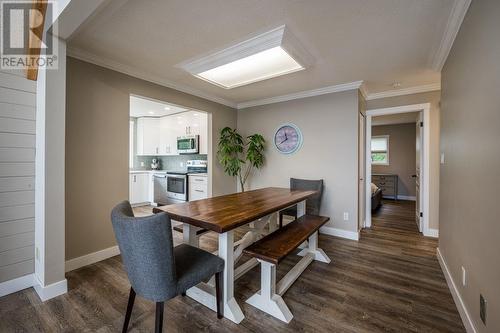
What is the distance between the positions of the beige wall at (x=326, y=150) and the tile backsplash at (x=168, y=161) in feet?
7.86

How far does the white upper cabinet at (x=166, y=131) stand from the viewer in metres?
5.16

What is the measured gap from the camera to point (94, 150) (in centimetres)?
259

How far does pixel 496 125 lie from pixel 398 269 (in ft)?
6.37

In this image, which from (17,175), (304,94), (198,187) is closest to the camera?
(17,175)

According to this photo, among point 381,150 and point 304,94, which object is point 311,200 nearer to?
point 304,94

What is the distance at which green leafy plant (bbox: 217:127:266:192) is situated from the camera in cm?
416

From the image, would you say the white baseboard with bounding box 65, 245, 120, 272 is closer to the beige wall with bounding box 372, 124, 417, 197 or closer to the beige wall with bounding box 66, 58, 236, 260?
the beige wall with bounding box 66, 58, 236, 260

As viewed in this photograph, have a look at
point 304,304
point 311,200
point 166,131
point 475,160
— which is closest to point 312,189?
point 311,200

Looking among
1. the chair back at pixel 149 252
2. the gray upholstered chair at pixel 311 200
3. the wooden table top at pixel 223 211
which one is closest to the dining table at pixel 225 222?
the wooden table top at pixel 223 211

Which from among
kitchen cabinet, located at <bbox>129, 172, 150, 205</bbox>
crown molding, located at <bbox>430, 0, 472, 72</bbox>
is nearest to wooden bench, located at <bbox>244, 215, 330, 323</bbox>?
crown molding, located at <bbox>430, 0, 472, 72</bbox>

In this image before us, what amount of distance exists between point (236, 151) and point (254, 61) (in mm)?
1972

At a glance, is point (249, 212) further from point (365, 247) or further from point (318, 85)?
point (318, 85)

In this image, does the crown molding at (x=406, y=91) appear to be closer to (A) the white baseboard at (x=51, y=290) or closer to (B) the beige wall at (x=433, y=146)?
(B) the beige wall at (x=433, y=146)

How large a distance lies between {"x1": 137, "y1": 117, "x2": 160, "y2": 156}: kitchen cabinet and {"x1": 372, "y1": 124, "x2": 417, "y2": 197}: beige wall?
22.9ft
